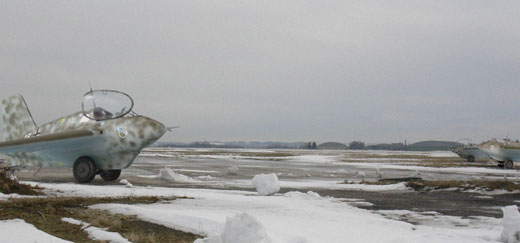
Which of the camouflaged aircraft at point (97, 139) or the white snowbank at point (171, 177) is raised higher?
the camouflaged aircraft at point (97, 139)

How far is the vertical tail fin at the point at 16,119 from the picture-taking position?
18203 mm

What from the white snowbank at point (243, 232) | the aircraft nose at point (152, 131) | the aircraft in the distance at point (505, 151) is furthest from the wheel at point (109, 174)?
the aircraft in the distance at point (505, 151)

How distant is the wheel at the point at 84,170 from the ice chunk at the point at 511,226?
13253mm

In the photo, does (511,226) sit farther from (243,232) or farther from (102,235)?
(102,235)

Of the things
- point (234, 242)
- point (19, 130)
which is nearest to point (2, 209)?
point (234, 242)

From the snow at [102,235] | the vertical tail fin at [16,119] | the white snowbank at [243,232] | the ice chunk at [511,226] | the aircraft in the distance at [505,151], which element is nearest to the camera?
the white snowbank at [243,232]

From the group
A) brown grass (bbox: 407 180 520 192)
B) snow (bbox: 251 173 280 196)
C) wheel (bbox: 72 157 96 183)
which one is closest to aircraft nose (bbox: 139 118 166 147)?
wheel (bbox: 72 157 96 183)

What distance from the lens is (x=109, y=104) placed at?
15.4 m

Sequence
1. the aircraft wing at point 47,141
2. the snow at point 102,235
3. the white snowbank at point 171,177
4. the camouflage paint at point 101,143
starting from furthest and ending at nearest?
the white snowbank at point 171,177, the camouflage paint at point 101,143, the aircraft wing at point 47,141, the snow at point 102,235

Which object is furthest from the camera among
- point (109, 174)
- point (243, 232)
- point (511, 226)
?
point (109, 174)

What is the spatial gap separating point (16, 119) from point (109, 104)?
5.86 meters

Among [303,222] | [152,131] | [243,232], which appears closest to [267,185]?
[303,222]

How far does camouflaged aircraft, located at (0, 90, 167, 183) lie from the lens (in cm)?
1492

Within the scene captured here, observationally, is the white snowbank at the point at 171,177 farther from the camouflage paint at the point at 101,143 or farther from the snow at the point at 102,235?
the snow at the point at 102,235
